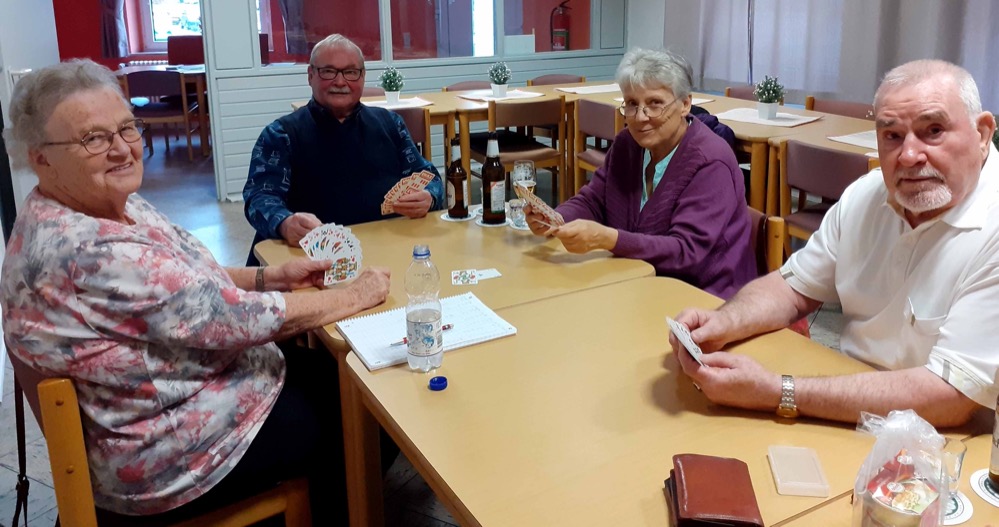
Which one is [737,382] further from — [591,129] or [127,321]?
[591,129]

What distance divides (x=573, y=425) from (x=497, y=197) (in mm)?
1254

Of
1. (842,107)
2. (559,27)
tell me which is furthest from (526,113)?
(559,27)

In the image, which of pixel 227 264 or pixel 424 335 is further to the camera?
pixel 227 264

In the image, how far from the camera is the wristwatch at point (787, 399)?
4.23ft

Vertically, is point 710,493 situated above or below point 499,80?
below

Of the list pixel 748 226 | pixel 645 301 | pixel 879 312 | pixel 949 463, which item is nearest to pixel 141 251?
pixel 645 301

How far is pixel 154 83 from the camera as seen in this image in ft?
24.8

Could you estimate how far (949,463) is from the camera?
3.23 ft

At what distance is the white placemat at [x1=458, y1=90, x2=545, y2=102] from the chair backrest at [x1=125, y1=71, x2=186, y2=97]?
3429mm

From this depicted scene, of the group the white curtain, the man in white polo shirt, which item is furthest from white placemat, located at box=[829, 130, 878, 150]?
the man in white polo shirt

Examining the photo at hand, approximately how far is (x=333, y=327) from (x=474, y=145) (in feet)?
12.0

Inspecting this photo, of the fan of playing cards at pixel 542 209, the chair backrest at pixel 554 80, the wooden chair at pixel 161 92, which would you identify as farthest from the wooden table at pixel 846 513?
the wooden chair at pixel 161 92

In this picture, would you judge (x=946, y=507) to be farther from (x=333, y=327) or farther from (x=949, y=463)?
(x=333, y=327)

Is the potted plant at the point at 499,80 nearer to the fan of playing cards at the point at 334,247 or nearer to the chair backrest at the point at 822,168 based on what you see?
the chair backrest at the point at 822,168
